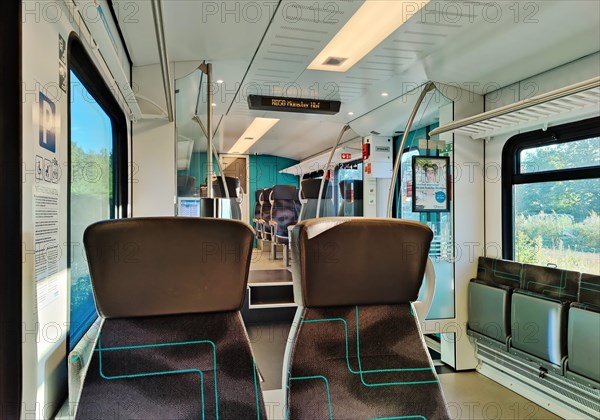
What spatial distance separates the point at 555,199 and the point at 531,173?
31cm

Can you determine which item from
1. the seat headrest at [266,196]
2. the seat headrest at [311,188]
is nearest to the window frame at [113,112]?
the seat headrest at [311,188]

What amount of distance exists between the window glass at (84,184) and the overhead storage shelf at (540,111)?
Result: 249 centimetres

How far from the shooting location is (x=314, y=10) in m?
2.25

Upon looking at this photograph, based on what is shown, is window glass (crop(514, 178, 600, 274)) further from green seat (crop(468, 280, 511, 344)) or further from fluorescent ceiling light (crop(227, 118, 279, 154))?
fluorescent ceiling light (crop(227, 118, 279, 154))

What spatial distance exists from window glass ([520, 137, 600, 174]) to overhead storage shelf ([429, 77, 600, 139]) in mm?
230

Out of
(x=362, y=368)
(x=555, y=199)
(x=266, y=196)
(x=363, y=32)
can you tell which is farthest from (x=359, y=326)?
(x=266, y=196)

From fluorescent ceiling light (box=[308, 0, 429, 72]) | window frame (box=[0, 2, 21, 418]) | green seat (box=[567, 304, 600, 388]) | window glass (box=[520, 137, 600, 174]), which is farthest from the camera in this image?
window glass (box=[520, 137, 600, 174])

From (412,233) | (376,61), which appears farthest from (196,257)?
(376,61)

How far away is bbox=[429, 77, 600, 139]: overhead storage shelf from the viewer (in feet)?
7.44

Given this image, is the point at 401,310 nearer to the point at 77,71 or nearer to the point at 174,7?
the point at 77,71

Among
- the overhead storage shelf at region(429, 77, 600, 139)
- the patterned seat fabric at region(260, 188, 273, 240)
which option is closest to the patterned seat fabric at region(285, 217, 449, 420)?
the overhead storage shelf at region(429, 77, 600, 139)

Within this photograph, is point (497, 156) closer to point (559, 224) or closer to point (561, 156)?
point (561, 156)

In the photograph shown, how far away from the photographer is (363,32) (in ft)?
9.04

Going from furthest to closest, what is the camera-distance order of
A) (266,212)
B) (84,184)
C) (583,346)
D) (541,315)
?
(266,212) → (541,315) → (583,346) → (84,184)
